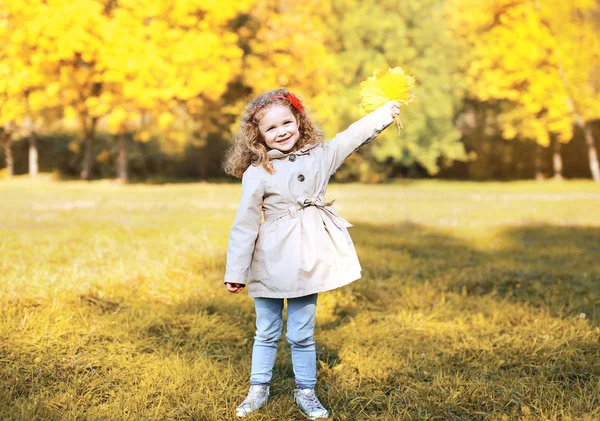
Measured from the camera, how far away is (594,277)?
19.4 ft

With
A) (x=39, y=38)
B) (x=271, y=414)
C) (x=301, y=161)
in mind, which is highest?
(x=39, y=38)

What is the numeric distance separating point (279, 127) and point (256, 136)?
0.15 meters

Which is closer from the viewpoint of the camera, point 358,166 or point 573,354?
point 573,354

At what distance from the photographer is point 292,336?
3088 mm

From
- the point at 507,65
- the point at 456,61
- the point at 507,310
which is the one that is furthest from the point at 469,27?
the point at 507,310

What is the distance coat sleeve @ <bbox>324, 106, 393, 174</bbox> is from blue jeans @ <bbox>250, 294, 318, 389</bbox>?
747mm

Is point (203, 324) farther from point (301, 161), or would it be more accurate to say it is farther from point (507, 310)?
point (507, 310)

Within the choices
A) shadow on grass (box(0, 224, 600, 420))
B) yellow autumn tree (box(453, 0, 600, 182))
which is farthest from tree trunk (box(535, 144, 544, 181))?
shadow on grass (box(0, 224, 600, 420))

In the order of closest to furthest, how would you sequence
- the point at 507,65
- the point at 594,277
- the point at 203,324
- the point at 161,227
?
the point at 203,324, the point at 594,277, the point at 161,227, the point at 507,65

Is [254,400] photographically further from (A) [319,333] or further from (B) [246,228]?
(A) [319,333]

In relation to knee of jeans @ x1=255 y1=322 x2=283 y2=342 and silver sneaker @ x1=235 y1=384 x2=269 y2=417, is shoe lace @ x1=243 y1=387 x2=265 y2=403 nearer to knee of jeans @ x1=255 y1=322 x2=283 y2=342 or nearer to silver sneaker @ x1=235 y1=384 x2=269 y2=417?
silver sneaker @ x1=235 y1=384 x2=269 y2=417

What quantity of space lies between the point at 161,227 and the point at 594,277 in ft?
17.8

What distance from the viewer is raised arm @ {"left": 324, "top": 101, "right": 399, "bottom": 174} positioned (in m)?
3.12

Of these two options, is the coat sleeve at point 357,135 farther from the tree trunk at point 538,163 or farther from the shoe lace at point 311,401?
the tree trunk at point 538,163
